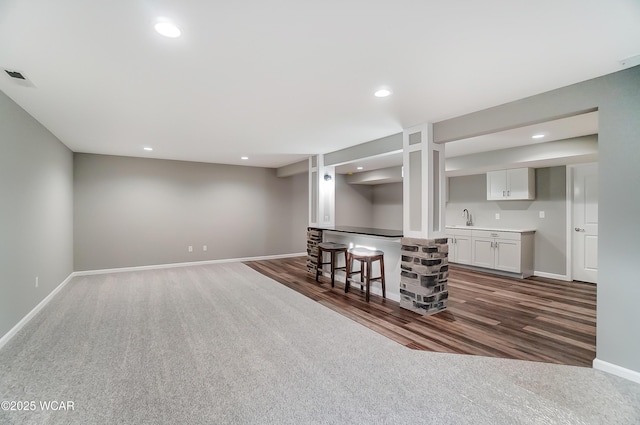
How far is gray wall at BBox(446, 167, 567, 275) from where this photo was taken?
544cm

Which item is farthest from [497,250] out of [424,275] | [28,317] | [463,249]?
[28,317]

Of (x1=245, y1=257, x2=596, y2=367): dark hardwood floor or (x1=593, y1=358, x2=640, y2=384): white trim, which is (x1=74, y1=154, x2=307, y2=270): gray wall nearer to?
(x1=245, y1=257, x2=596, y2=367): dark hardwood floor

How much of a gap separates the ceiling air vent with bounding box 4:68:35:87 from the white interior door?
7679mm

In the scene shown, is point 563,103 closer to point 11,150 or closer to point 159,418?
point 159,418

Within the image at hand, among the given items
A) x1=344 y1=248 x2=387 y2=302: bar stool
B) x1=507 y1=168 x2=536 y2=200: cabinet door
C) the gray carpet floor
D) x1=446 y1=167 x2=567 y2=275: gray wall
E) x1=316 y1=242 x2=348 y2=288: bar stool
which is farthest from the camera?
x1=507 y1=168 x2=536 y2=200: cabinet door

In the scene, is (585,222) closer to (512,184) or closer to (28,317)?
(512,184)

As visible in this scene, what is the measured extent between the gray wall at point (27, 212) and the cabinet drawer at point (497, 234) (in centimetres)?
718

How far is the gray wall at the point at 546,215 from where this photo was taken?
544 centimetres

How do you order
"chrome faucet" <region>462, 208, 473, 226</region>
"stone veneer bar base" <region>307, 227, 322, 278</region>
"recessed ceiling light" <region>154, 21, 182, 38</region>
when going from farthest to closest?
"chrome faucet" <region>462, 208, 473, 226</region>
"stone veneer bar base" <region>307, 227, 322, 278</region>
"recessed ceiling light" <region>154, 21, 182, 38</region>

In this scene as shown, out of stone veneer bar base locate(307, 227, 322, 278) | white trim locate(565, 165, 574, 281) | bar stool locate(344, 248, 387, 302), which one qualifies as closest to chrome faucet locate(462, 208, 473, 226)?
white trim locate(565, 165, 574, 281)

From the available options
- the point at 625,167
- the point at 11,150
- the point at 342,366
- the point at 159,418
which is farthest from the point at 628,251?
the point at 11,150

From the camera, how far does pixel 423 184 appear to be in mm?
3715

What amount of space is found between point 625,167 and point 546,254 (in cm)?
405

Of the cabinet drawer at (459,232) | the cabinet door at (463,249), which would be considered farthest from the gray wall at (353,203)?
the cabinet door at (463,249)
